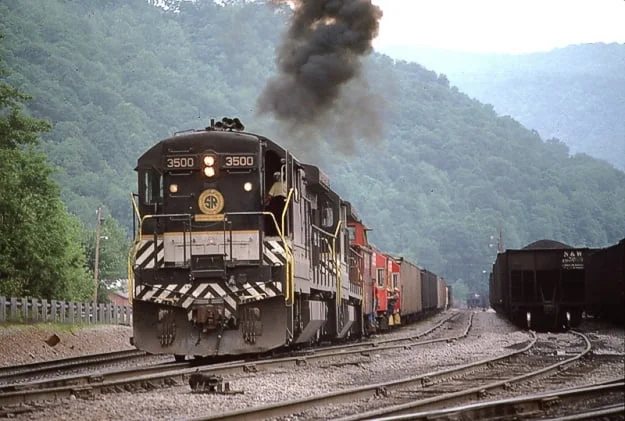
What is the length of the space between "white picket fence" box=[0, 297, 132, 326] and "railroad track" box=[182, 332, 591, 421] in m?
20.2

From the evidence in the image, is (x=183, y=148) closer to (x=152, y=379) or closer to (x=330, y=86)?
(x=152, y=379)

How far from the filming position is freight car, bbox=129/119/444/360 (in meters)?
17.2

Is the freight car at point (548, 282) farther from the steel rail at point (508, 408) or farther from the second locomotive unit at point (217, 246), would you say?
the steel rail at point (508, 408)

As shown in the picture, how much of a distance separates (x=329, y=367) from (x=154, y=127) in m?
180

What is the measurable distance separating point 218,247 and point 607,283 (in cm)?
2317

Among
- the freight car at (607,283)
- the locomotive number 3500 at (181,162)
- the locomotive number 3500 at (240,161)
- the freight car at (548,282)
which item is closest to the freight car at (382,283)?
the freight car at (548,282)

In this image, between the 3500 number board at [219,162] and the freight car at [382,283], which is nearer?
the 3500 number board at [219,162]

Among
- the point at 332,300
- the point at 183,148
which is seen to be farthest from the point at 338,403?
the point at 332,300

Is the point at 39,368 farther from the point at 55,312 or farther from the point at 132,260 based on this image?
the point at 55,312

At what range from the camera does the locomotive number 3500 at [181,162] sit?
1784 cm

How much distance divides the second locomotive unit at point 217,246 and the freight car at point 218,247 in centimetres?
2

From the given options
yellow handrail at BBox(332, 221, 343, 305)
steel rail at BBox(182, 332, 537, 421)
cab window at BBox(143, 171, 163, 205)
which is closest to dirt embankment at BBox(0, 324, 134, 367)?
yellow handrail at BBox(332, 221, 343, 305)

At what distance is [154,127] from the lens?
19462cm

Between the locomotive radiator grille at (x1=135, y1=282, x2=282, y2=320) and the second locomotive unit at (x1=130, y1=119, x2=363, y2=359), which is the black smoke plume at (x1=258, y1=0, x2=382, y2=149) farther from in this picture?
the locomotive radiator grille at (x1=135, y1=282, x2=282, y2=320)
